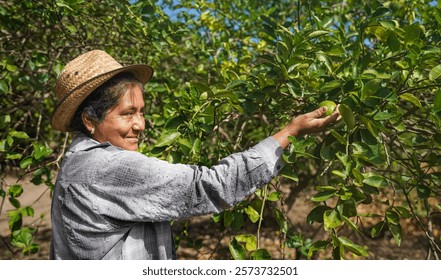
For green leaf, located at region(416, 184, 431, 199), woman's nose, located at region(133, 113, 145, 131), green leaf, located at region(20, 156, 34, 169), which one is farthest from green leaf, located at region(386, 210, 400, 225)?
green leaf, located at region(20, 156, 34, 169)

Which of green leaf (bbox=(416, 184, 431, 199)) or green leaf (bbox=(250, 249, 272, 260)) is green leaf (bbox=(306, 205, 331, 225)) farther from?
green leaf (bbox=(416, 184, 431, 199))

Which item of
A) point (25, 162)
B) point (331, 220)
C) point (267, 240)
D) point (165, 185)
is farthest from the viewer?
point (267, 240)

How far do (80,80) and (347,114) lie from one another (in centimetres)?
91

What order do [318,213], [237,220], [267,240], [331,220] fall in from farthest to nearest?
[267,240]
[237,220]
[318,213]
[331,220]

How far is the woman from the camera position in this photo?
1.40 meters

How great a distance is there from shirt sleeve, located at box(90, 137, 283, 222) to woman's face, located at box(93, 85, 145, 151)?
0.55ft

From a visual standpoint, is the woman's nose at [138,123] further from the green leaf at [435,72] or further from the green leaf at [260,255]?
the green leaf at [435,72]

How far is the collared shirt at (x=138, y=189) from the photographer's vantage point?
140 cm

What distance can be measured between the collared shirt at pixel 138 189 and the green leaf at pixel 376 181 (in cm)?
29

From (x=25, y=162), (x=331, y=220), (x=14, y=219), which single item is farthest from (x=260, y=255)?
(x=14, y=219)

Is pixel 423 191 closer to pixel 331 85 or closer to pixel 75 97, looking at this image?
pixel 331 85

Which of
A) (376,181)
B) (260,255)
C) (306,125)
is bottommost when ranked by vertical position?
(260,255)

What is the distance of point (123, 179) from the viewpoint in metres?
1.40

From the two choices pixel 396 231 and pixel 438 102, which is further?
pixel 396 231
